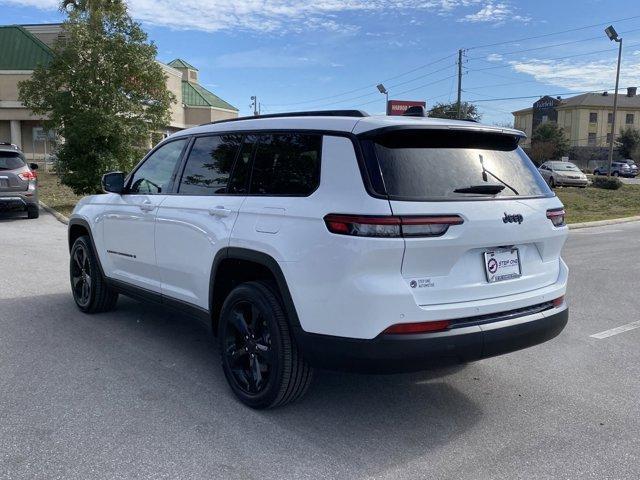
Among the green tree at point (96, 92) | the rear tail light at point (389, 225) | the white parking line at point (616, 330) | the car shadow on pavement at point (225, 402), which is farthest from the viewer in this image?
the green tree at point (96, 92)

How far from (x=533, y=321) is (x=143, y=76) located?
15472mm

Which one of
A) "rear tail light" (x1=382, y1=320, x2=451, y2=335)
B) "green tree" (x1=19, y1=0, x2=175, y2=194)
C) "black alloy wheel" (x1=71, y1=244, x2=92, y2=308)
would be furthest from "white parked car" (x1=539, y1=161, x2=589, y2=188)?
"rear tail light" (x1=382, y1=320, x2=451, y2=335)

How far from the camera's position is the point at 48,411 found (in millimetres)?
3775

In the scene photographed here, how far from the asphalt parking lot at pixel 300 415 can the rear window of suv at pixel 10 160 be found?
9560 millimetres

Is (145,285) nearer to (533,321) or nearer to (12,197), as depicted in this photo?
(533,321)

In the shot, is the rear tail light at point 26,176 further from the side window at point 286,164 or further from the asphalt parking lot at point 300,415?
the side window at point 286,164

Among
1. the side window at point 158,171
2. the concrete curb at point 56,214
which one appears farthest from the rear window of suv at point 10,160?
the side window at point 158,171

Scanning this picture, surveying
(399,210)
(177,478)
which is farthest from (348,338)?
(177,478)

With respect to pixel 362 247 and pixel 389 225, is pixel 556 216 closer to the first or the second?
pixel 389 225

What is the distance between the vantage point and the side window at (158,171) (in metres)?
4.97


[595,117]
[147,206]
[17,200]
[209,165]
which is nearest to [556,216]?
[209,165]

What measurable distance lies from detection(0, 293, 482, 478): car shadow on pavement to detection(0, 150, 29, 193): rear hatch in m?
9.58

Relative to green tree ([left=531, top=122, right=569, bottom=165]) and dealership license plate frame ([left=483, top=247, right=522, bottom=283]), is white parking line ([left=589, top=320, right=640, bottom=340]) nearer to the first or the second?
dealership license plate frame ([left=483, top=247, right=522, bottom=283])

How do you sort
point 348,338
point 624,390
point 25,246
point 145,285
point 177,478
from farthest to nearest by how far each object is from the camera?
point 25,246, point 145,285, point 624,390, point 348,338, point 177,478
